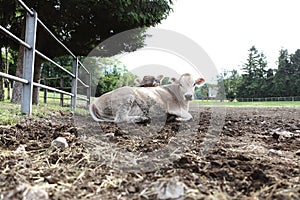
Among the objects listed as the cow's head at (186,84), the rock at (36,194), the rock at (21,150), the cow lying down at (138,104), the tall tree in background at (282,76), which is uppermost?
the tall tree in background at (282,76)

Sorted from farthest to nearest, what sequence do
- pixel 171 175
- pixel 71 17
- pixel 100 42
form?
pixel 100 42
pixel 71 17
pixel 171 175

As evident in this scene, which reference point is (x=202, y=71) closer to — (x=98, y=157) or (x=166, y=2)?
(x=98, y=157)

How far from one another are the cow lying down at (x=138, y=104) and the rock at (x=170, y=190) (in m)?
2.79

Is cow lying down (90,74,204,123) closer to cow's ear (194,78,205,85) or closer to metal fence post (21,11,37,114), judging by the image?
cow's ear (194,78,205,85)

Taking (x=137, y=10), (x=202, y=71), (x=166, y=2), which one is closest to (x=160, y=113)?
(x=202, y=71)

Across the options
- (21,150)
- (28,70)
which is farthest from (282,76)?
(21,150)

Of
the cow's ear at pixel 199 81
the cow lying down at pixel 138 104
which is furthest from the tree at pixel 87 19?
the cow lying down at pixel 138 104

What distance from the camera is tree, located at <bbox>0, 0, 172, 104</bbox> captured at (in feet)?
27.2

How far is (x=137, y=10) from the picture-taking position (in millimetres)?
9172

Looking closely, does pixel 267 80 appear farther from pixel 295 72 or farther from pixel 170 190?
pixel 170 190

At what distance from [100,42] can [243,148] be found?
9138 mm

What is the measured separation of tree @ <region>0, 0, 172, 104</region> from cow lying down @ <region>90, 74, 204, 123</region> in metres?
4.49

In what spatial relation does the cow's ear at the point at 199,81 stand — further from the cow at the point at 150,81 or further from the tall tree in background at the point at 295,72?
the tall tree in background at the point at 295,72

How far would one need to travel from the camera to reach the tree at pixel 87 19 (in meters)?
8.30
